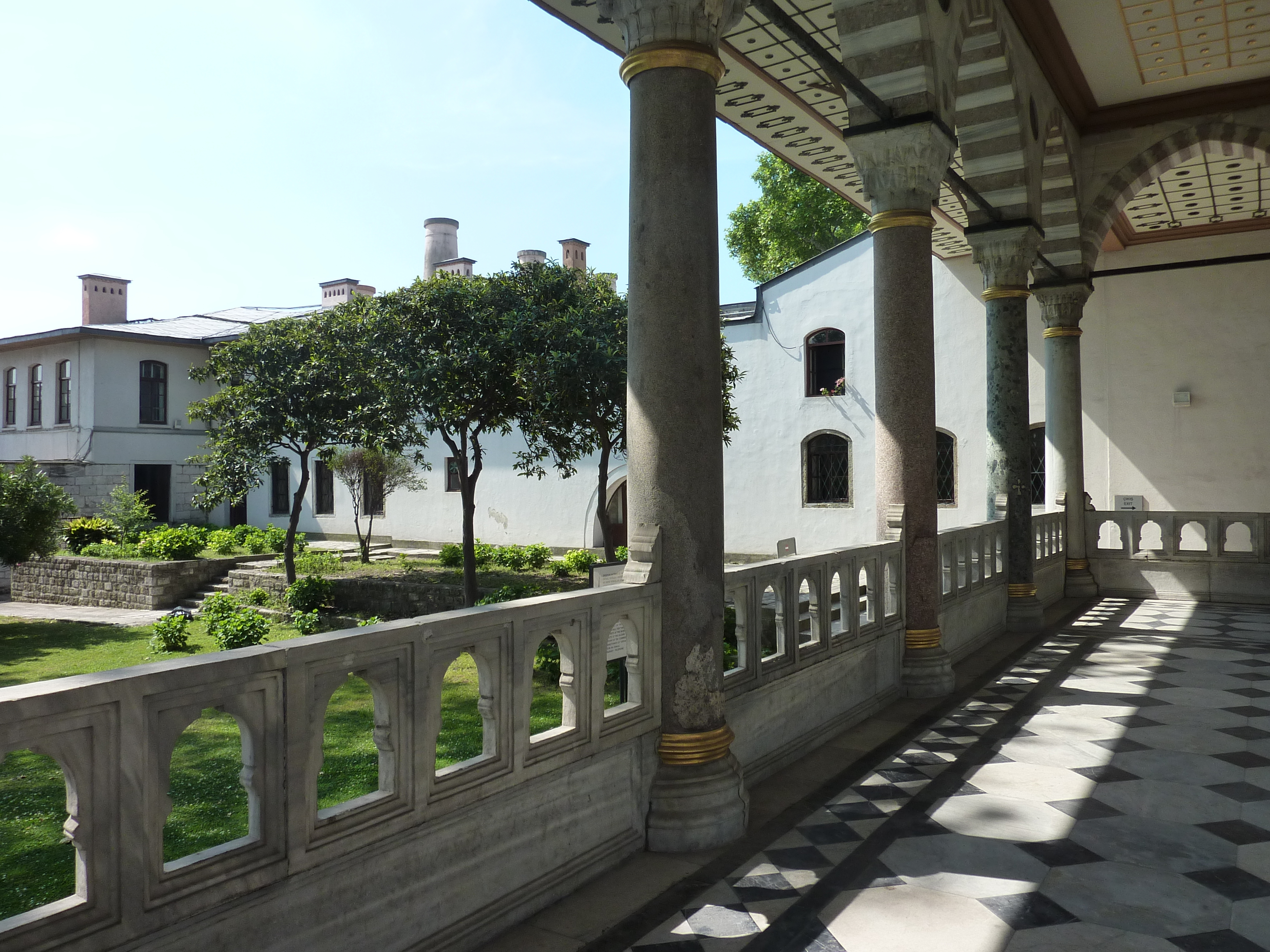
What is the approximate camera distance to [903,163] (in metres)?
5.96

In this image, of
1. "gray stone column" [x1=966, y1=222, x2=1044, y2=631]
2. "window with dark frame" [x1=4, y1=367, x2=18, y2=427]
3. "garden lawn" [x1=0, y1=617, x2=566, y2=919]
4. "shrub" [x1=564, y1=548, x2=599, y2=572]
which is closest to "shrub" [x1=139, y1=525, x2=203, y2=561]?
"garden lawn" [x1=0, y1=617, x2=566, y2=919]

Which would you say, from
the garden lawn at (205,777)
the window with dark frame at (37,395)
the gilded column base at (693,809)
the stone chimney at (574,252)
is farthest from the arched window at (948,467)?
the window with dark frame at (37,395)

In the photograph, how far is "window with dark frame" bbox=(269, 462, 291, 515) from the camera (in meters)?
24.4

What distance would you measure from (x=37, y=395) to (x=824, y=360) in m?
21.1

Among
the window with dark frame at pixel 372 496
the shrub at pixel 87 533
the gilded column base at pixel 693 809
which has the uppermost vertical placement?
the window with dark frame at pixel 372 496

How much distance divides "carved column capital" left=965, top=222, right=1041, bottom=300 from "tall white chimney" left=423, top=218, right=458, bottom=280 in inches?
764

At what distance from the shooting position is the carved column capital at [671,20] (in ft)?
11.9

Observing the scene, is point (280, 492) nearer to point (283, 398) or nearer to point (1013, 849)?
point (283, 398)

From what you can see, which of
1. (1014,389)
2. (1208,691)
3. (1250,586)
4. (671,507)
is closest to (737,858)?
(671,507)

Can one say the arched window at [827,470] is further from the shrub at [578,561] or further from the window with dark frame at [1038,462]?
the shrub at [578,561]

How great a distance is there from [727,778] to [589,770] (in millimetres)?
680

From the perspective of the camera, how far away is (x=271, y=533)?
1995cm

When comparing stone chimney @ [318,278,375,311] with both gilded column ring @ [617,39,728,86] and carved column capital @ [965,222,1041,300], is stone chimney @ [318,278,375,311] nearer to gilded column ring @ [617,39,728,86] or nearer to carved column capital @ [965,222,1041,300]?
carved column capital @ [965,222,1041,300]

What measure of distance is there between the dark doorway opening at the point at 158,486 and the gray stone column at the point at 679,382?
2423 centimetres
